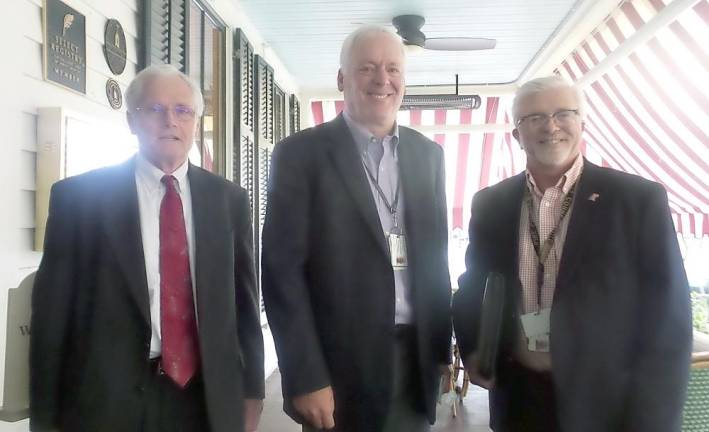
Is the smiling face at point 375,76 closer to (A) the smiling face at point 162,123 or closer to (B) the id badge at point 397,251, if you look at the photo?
(B) the id badge at point 397,251

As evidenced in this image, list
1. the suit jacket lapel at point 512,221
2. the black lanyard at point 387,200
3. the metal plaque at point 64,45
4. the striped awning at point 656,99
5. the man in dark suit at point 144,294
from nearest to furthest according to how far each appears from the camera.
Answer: the man in dark suit at point 144,294, the black lanyard at point 387,200, the suit jacket lapel at point 512,221, the metal plaque at point 64,45, the striped awning at point 656,99

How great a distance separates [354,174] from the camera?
1.53 metres

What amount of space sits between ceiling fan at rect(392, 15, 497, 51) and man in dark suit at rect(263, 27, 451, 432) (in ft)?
10.4

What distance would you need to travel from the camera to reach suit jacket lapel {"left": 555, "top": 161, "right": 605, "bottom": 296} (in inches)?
61.2

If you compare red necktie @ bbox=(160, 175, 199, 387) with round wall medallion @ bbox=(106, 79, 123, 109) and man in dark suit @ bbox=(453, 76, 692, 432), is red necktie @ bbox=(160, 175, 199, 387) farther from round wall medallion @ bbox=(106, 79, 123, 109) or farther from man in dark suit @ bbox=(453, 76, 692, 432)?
round wall medallion @ bbox=(106, 79, 123, 109)

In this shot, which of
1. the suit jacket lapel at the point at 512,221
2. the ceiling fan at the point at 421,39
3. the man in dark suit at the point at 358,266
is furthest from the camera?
the ceiling fan at the point at 421,39

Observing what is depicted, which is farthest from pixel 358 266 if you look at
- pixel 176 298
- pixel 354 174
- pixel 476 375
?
pixel 476 375

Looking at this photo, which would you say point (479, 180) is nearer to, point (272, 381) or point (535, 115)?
point (272, 381)

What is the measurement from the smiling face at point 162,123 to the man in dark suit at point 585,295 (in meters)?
1.02

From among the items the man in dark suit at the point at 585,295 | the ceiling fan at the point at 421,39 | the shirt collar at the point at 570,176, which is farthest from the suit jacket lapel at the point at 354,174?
the ceiling fan at the point at 421,39

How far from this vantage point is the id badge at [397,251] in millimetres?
1542

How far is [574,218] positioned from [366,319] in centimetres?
67

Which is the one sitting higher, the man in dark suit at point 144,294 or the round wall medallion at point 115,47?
the round wall medallion at point 115,47

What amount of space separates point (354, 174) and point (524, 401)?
873mm
